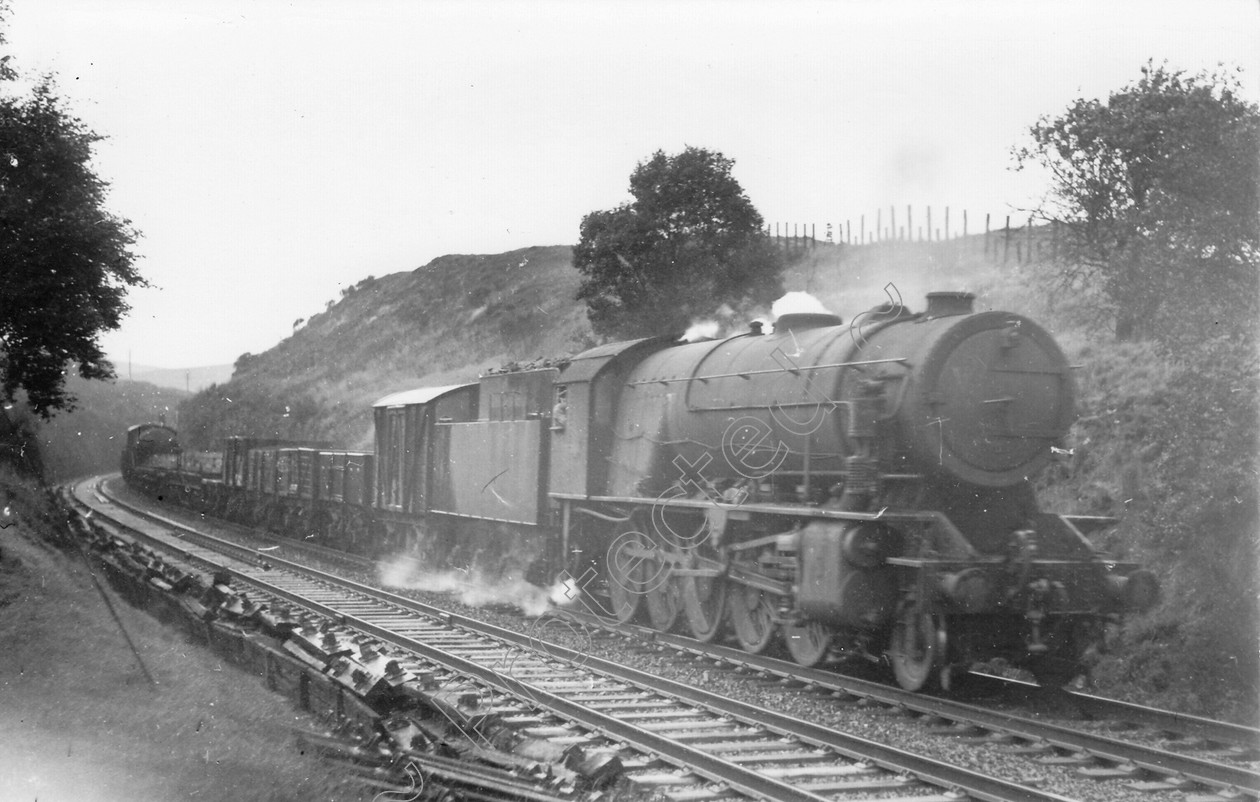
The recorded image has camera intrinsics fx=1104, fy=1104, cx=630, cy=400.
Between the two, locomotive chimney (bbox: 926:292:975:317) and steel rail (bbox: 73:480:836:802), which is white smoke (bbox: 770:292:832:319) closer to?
locomotive chimney (bbox: 926:292:975:317)

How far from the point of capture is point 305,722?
9.12 metres

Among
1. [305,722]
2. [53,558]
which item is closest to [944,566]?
[305,722]

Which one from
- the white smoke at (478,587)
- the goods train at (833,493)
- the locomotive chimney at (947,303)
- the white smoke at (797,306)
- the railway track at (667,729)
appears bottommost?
the white smoke at (478,587)

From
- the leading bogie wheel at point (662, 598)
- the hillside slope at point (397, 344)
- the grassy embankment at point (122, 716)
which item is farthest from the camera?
the hillside slope at point (397, 344)

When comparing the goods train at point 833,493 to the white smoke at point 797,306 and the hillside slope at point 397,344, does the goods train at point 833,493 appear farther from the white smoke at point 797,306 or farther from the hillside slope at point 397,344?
the hillside slope at point 397,344

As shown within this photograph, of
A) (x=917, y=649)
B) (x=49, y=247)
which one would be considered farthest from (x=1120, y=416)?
(x=49, y=247)

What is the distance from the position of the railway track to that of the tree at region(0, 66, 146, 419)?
913cm

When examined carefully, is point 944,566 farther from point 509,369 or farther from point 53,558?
point 53,558

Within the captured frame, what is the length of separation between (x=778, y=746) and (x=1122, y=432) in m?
10.5

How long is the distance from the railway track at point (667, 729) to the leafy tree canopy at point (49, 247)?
30.2 feet

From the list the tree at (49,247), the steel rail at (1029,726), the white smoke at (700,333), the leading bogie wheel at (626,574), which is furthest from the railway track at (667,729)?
the tree at (49,247)

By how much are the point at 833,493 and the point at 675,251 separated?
1652 cm

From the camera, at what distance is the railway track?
6828mm

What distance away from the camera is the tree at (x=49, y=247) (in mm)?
17719
